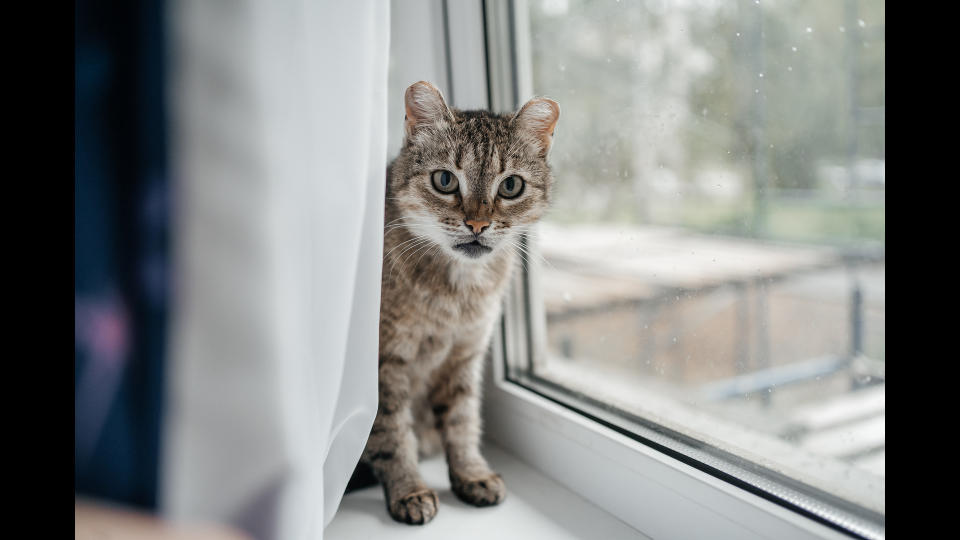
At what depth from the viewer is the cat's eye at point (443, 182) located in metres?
0.99

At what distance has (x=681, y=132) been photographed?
117cm

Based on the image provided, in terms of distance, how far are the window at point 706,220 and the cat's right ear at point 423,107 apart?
0.26m

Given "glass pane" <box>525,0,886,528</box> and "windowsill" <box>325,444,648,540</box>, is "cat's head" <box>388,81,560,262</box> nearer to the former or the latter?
"glass pane" <box>525,0,886,528</box>

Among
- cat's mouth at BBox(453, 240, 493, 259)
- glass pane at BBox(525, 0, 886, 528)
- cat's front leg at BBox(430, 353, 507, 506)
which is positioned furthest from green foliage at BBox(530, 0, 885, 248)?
cat's front leg at BBox(430, 353, 507, 506)

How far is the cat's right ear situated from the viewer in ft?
3.02

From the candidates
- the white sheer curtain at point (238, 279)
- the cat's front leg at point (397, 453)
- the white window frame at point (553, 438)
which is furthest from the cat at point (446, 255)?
the white sheer curtain at point (238, 279)

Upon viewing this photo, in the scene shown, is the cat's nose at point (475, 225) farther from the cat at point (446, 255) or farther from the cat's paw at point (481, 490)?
the cat's paw at point (481, 490)

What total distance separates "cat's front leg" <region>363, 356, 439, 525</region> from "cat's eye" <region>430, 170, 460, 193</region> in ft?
1.03

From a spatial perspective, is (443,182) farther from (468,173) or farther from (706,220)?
(706,220)

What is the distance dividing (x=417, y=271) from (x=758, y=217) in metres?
0.70

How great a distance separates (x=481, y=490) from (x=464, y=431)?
0.13 metres

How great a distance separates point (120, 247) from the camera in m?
0.61
